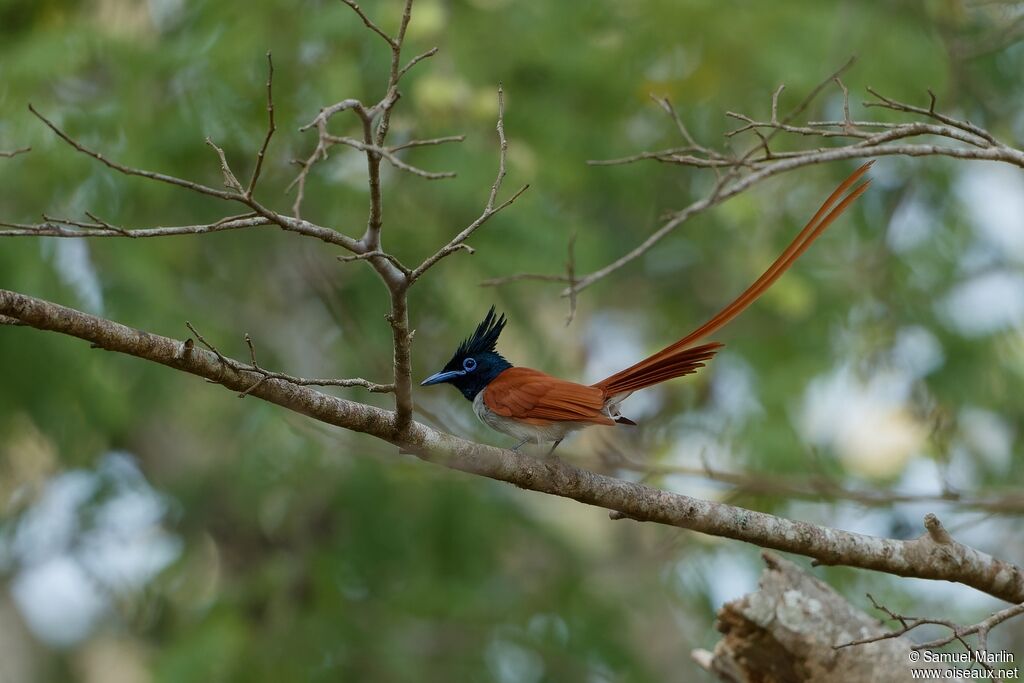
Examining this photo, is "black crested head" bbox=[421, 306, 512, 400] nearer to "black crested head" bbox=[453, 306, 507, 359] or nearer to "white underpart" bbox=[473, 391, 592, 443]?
"black crested head" bbox=[453, 306, 507, 359]

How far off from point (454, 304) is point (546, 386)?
10.1ft

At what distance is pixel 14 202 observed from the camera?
252 inches

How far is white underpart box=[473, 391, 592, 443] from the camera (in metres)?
4.02

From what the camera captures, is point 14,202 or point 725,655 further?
point 14,202

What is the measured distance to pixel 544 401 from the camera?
398 centimetres

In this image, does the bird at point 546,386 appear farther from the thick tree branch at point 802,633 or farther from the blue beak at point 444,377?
the thick tree branch at point 802,633

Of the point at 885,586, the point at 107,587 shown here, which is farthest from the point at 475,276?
the point at 107,587

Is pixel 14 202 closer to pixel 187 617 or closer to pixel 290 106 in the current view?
pixel 290 106

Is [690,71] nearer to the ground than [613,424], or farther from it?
farther from it

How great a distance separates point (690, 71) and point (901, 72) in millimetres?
1438

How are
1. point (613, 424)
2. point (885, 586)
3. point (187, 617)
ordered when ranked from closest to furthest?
point (613, 424)
point (885, 586)
point (187, 617)

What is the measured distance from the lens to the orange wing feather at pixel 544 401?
390 centimetres

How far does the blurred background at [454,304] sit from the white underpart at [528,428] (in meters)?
0.94

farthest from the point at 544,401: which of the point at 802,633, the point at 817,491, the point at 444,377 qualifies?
the point at 817,491
